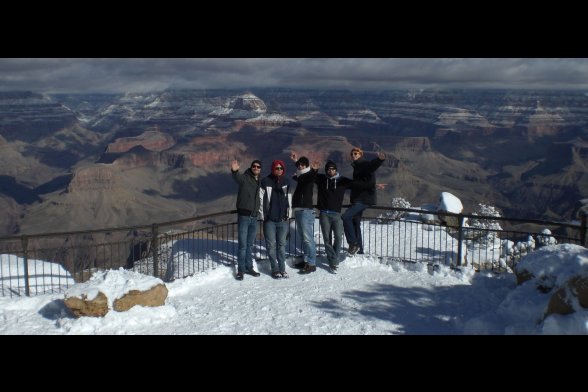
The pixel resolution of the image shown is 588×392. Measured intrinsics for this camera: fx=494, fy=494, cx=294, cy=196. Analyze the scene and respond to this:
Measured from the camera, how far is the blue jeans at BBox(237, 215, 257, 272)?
9672 mm

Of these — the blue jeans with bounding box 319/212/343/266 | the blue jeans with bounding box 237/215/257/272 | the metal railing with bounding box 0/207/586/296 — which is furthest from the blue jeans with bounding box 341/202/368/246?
the blue jeans with bounding box 237/215/257/272

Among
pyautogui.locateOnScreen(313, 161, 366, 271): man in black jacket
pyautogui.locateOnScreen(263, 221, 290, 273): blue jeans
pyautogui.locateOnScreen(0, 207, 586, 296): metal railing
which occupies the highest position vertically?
pyautogui.locateOnScreen(313, 161, 366, 271): man in black jacket

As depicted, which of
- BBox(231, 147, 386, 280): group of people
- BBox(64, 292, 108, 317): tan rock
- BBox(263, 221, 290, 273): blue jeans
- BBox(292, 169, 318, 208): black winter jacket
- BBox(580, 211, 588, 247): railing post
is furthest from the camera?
BBox(263, 221, 290, 273): blue jeans

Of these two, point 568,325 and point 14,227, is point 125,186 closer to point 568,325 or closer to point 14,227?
point 14,227

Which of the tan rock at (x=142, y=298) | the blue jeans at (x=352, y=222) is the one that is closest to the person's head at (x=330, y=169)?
the blue jeans at (x=352, y=222)

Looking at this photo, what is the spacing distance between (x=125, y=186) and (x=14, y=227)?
144ft

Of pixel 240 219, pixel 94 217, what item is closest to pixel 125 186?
pixel 94 217

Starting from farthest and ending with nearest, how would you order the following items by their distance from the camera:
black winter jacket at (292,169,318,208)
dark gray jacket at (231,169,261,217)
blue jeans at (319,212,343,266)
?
blue jeans at (319,212,343,266), black winter jacket at (292,169,318,208), dark gray jacket at (231,169,261,217)

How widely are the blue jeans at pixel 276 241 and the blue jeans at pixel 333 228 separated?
779 millimetres

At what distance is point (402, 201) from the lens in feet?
127

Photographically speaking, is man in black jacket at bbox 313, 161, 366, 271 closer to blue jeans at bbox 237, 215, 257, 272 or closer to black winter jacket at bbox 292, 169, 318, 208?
black winter jacket at bbox 292, 169, 318, 208

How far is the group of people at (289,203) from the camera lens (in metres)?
9.62

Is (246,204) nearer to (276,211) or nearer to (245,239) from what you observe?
(276,211)

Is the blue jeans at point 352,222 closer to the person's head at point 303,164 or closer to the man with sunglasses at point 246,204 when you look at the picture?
the person's head at point 303,164
